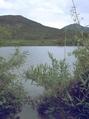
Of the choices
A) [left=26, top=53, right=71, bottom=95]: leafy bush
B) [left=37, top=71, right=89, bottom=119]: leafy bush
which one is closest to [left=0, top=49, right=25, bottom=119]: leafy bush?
[left=26, top=53, right=71, bottom=95]: leafy bush

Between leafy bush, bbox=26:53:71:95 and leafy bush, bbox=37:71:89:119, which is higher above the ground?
leafy bush, bbox=26:53:71:95

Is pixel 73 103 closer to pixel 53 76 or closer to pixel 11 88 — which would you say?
pixel 53 76

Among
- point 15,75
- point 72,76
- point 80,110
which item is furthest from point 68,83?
point 15,75

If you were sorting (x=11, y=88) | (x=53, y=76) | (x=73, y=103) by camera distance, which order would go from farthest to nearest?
(x=11, y=88) < (x=53, y=76) < (x=73, y=103)

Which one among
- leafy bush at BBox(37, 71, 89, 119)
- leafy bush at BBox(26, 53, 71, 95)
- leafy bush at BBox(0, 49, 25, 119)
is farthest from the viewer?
leafy bush at BBox(0, 49, 25, 119)

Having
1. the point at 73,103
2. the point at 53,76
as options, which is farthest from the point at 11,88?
the point at 73,103

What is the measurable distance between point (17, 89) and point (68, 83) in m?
1.25

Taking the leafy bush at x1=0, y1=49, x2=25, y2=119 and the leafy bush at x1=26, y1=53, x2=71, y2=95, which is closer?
the leafy bush at x1=26, y1=53, x2=71, y2=95

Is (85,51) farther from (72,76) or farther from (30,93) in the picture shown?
(30,93)

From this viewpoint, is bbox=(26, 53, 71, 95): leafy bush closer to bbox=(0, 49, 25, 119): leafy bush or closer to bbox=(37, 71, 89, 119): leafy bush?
bbox=(37, 71, 89, 119): leafy bush

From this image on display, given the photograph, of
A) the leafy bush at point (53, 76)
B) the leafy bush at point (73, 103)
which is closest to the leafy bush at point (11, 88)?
the leafy bush at point (53, 76)

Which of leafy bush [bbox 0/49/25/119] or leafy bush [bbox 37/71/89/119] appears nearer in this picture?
leafy bush [bbox 37/71/89/119]

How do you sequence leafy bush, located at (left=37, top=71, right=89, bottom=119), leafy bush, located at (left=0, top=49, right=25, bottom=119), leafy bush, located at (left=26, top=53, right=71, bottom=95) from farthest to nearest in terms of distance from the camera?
leafy bush, located at (left=0, top=49, right=25, bottom=119) < leafy bush, located at (left=26, top=53, right=71, bottom=95) < leafy bush, located at (left=37, top=71, right=89, bottom=119)

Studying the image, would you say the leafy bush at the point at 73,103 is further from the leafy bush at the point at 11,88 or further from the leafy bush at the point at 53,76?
the leafy bush at the point at 11,88
